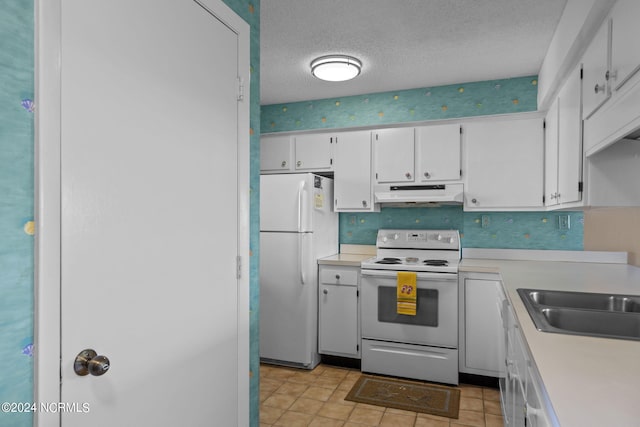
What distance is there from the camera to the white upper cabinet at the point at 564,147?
2148 mm

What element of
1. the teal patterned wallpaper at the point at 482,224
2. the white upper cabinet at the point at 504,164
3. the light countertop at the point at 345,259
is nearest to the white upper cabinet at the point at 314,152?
the teal patterned wallpaper at the point at 482,224

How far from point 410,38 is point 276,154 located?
1.81 meters

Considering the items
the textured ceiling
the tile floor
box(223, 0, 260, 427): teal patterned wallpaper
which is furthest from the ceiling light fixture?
the tile floor

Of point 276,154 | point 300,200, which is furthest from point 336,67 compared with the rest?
point 276,154

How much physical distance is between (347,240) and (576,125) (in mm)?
2343

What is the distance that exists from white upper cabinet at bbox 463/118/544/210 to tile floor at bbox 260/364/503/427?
1509 millimetres

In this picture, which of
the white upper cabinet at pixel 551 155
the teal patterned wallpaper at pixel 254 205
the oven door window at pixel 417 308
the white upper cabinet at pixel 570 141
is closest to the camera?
the teal patterned wallpaper at pixel 254 205

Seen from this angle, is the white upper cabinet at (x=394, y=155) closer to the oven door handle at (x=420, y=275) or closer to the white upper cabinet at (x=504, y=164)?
the white upper cabinet at (x=504, y=164)

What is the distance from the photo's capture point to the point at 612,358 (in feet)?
3.76

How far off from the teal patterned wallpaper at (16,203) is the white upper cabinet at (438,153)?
9.92 ft

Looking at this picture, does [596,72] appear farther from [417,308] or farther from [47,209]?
[47,209]

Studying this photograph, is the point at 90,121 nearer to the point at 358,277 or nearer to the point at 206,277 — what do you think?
the point at 206,277

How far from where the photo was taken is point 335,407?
278cm

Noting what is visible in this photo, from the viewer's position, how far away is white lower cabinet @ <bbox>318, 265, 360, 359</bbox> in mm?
3451
